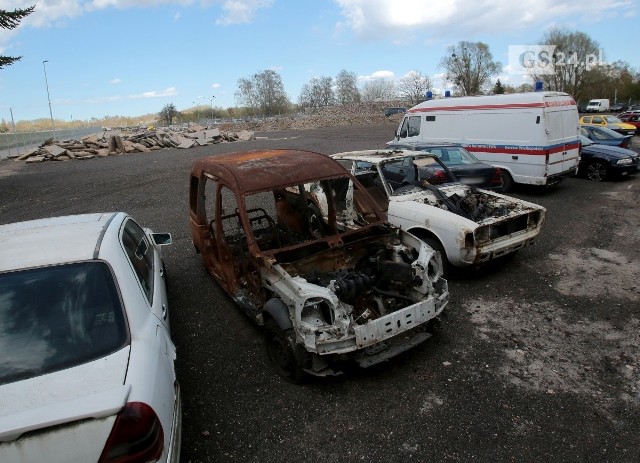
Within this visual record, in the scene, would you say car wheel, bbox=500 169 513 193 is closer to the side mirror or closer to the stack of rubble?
the side mirror

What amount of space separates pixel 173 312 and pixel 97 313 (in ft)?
9.11

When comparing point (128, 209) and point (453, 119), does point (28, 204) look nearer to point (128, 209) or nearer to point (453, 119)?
point (128, 209)

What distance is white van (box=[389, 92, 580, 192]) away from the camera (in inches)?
372

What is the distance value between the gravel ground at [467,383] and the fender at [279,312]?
1.88 ft

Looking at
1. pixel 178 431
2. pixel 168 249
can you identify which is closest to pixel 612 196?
pixel 168 249

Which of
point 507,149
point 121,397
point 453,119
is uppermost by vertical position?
point 453,119

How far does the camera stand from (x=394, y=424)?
3.17 m

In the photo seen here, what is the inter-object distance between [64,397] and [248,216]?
296 cm

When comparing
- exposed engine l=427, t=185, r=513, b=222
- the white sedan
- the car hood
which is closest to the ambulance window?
the car hood

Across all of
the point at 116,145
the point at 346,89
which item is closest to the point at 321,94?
the point at 346,89

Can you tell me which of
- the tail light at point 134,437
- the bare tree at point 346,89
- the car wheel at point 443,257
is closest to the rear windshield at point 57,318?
the tail light at point 134,437

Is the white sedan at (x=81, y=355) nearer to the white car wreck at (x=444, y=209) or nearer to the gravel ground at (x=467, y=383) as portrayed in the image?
the gravel ground at (x=467, y=383)

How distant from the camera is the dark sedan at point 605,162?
11453 mm

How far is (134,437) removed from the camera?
1951mm
